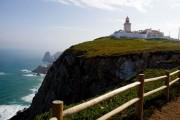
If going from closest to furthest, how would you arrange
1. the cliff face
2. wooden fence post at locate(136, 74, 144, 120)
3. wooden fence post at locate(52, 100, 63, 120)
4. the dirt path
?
wooden fence post at locate(52, 100, 63, 120), wooden fence post at locate(136, 74, 144, 120), the dirt path, the cliff face

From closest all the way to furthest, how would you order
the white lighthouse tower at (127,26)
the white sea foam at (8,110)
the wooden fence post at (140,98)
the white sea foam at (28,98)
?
1. the wooden fence post at (140,98)
2. the white sea foam at (8,110)
3. the white sea foam at (28,98)
4. the white lighthouse tower at (127,26)

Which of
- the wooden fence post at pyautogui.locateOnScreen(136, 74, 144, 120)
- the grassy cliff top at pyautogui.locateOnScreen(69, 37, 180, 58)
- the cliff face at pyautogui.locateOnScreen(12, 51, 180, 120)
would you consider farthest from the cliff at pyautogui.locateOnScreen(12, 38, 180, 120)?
the wooden fence post at pyautogui.locateOnScreen(136, 74, 144, 120)

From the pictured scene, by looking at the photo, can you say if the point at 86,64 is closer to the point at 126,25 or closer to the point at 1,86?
the point at 1,86

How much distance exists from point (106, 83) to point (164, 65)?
12.4m

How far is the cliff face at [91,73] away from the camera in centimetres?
5303

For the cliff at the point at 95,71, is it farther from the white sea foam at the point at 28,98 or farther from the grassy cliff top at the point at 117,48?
the white sea foam at the point at 28,98

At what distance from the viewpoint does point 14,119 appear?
233 ft

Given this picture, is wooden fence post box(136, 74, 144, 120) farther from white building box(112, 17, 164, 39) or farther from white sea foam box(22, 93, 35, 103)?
white building box(112, 17, 164, 39)

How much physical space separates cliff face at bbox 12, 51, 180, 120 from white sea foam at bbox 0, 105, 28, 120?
60.1 feet

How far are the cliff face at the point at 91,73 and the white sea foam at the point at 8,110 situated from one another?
18.3 metres

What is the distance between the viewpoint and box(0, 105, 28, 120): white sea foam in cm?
8481

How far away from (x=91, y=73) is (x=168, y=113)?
132 ft

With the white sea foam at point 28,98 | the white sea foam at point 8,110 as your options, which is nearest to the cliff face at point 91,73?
the white sea foam at point 8,110

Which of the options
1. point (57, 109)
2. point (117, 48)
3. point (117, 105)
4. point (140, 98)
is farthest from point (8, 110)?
point (57, 109)
